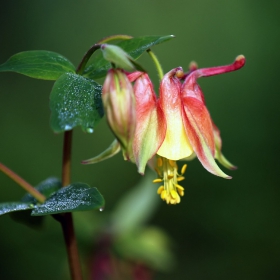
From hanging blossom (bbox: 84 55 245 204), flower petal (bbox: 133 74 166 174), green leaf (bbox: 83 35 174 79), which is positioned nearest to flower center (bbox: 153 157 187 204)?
hanging blossom (bbox: 84 55 245 204)

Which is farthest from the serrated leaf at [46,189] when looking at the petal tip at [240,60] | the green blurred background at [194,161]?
the green blurred background at [194,161]

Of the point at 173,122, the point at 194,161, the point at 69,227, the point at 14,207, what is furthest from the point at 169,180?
the point at 194,161

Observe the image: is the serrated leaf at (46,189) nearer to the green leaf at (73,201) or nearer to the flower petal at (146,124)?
the green leaf at (73,201)

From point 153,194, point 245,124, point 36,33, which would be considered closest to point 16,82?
point 36,33

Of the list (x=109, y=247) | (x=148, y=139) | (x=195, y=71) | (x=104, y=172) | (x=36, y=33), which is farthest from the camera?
(x=36, y=33)

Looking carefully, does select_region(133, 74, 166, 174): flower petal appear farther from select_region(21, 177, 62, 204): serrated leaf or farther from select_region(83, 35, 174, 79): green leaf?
select_region(21, 177, 62, 204): serrated leaf

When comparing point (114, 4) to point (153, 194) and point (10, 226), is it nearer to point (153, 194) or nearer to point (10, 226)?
point (10, 226)
